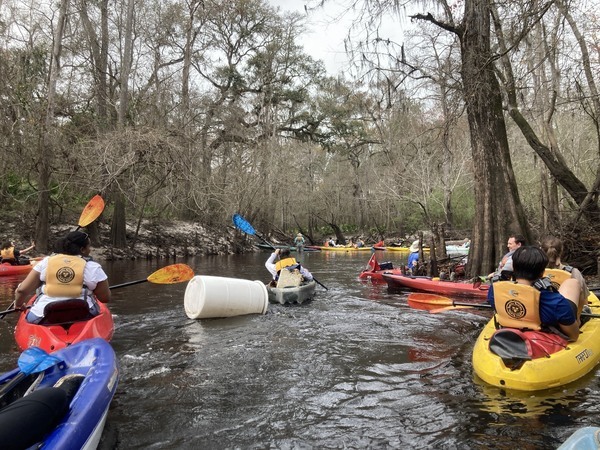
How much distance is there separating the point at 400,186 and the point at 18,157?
64.4 ft

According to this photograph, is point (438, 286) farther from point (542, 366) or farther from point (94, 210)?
point (94, 210)

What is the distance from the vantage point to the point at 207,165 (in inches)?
858

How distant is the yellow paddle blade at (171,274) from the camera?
7180mm

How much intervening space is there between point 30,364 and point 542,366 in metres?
3.79

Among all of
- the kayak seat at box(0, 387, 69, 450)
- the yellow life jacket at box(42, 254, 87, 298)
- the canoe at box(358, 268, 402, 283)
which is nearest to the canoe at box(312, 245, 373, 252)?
the canoe at box(358, 268, 402, 283)

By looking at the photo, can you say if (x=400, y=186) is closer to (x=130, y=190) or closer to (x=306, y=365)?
(x=130, y=190)

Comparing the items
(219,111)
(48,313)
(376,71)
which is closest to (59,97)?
(219,111)

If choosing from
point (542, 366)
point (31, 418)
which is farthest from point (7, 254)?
point (542, 366)

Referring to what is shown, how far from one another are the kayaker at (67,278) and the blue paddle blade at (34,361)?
145cm

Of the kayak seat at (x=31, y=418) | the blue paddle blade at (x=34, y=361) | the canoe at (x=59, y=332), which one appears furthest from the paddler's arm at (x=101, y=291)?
the kayak seat at (x=31, y=418)


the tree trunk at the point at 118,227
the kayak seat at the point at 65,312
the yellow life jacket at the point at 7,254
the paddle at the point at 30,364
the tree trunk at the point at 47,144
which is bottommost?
the paddle at the point at 30,364

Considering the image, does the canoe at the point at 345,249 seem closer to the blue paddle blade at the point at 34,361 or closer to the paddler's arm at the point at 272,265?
the paddler's arm at the point at 272,265

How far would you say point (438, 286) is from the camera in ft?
32.2

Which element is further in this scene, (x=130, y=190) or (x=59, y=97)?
(x=59, y=97)
